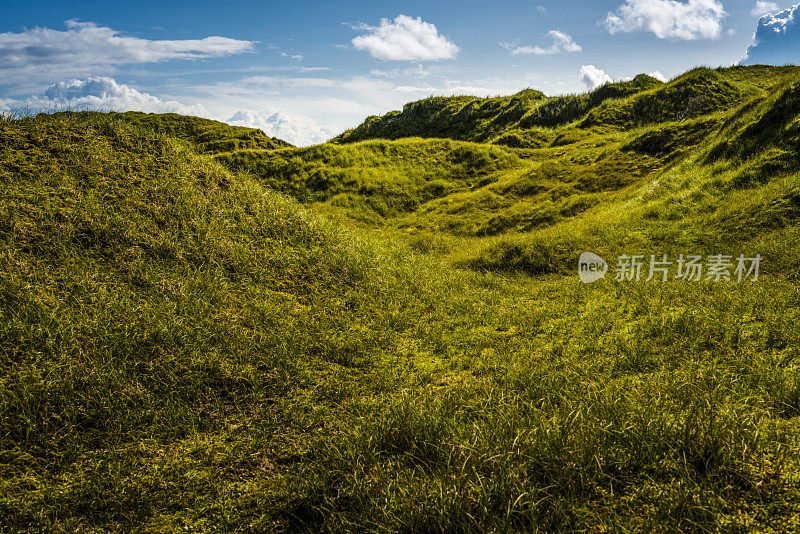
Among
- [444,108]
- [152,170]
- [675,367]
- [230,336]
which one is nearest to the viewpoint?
[675,367]

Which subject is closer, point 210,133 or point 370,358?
point 370,358

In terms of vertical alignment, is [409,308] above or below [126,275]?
below

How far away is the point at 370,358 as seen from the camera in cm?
605

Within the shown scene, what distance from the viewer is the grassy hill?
288cm

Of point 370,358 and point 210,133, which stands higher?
point 210,133

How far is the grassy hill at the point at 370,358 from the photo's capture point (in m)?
2.88

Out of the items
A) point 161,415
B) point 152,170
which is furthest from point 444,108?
point 161,415

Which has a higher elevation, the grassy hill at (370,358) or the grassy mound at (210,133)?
the grassy mound at (210,133)

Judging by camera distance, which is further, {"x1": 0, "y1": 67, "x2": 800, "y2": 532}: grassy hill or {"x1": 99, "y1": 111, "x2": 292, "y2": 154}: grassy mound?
{"x1": 99, "y1": 111, "x2": 292, "y2": 154}: grassy mound

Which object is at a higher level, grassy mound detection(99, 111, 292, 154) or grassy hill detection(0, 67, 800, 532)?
grassy mound detection(99, 111, 292, 154)

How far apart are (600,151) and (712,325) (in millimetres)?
16434

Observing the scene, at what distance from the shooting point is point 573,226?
13.4 meters

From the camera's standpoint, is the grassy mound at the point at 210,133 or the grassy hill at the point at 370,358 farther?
the grassy mound at the point at 210,133

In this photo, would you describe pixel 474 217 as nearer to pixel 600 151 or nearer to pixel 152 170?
Answer: pixel 600 151
